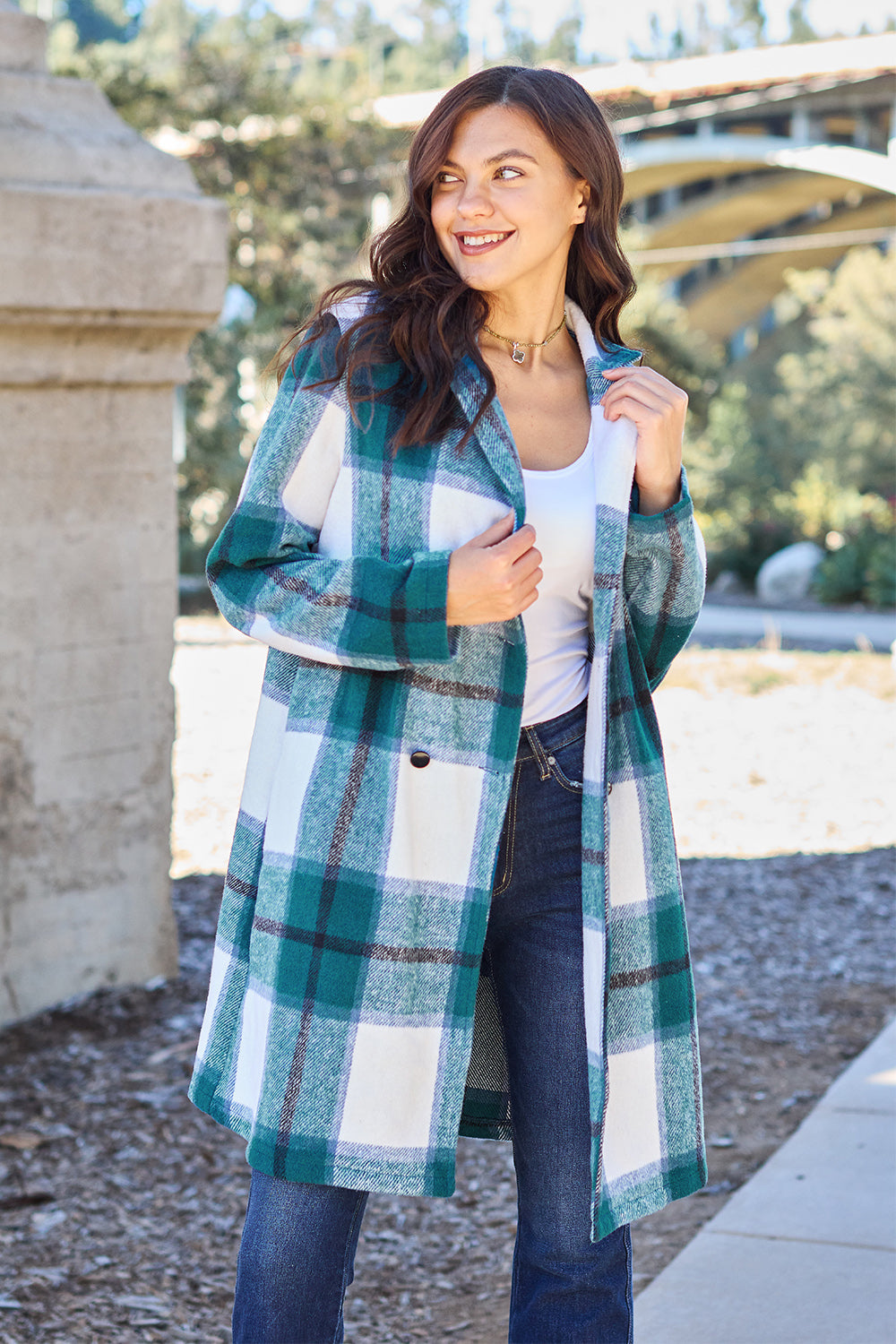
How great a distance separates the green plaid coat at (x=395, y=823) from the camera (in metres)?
1.86

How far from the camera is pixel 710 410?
26.5 meters

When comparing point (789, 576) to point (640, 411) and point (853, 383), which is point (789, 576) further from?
point (640, 411)

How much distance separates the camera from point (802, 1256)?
3070mm

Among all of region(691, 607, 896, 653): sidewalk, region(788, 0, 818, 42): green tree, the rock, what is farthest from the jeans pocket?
region(788, 0, 818, 42): green tree

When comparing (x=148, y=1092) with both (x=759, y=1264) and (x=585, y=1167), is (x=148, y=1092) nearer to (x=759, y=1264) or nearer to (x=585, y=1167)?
(x=759, y=1264)

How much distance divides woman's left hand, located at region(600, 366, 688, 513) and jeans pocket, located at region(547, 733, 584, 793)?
334mm

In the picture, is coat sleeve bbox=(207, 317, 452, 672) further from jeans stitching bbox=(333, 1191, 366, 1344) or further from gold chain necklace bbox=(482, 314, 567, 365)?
jeans stitching bbox=(333, 1191, 366, 1344)

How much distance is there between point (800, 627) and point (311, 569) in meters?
14.1

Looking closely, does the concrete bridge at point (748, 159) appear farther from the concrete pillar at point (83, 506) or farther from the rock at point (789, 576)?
the rock at point (789, 576)

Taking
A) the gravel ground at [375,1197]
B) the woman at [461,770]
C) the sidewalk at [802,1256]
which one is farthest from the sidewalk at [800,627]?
the woman at [461,770]

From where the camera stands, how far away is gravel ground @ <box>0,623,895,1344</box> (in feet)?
→ 9.64

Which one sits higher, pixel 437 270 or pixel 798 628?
pixel 437 270

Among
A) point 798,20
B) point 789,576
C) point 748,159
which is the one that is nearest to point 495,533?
point 789,576

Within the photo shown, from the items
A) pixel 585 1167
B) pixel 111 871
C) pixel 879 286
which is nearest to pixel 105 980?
pixel 111 871
